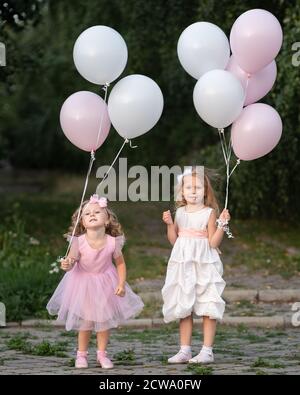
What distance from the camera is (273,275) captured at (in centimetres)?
1119

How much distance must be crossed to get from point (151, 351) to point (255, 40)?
2.53 metres

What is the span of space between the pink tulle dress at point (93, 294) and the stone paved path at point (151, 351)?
0.33 meters

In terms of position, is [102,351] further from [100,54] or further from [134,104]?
[100,54]

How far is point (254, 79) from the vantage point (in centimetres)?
689

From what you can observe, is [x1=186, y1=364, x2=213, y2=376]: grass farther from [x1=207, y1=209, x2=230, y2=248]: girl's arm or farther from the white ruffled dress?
[x1=207, y1=209, x2=230, y2=248]: girl's arm

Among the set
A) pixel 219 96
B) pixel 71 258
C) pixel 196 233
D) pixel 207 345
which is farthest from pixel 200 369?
pixel 219 96

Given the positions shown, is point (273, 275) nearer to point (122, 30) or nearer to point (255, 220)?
point (255, 220)

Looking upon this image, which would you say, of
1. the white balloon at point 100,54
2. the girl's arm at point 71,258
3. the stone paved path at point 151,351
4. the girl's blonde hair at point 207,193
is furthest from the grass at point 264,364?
the white balloon at point 100,54

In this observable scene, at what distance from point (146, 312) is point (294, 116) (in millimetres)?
3488

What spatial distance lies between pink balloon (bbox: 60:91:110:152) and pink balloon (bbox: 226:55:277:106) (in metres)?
0.98

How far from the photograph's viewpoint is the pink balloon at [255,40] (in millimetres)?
6695

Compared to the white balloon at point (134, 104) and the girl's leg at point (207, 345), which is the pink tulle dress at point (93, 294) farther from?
the white balloon at point (134, 104)

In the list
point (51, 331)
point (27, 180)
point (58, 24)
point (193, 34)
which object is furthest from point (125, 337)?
point (27, 180)

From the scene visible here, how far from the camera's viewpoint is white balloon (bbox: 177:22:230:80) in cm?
673
